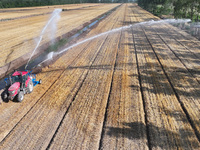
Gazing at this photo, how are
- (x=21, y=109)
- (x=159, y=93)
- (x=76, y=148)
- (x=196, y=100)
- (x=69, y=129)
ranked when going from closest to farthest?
(x=76, y=148) → (x=69, y=129) → (x=21, y=109) → (x=196, y=100) → (x=159, y=93)

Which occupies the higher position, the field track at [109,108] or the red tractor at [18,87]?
the red tractor at [18,87]

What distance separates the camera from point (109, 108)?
9.45 feet

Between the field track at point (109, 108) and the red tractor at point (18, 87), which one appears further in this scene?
the red tractor at point (18, 87)

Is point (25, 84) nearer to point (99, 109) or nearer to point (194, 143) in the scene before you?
point (99, 109)

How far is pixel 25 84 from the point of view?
3.10 meters

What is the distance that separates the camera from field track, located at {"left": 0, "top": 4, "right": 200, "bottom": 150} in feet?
7.27

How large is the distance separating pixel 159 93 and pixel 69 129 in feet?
6.42

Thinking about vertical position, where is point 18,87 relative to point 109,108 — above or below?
above

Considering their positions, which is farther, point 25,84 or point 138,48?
point 138,48

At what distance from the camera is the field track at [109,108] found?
7.27 feet

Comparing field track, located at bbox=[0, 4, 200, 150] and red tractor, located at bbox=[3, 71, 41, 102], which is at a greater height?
red tractor, located at bbox=[3, 71, 41, 102]

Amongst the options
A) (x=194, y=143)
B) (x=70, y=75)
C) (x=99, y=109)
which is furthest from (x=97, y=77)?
(x=194, y=143)

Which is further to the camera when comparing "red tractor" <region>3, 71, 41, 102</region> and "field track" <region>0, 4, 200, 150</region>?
"red tractor" <region>3, 71, 41, 102</region>

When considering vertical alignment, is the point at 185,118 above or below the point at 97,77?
below
